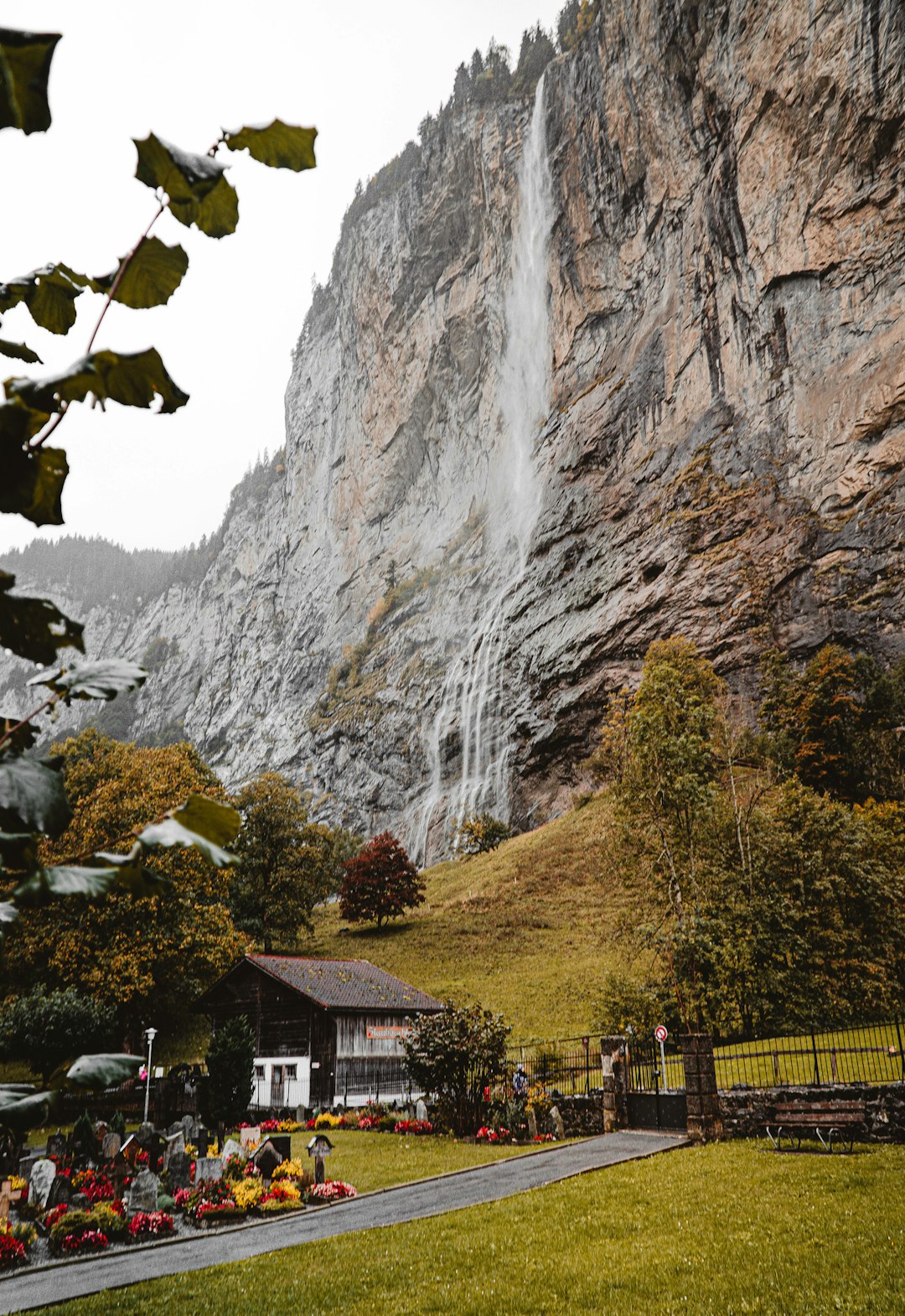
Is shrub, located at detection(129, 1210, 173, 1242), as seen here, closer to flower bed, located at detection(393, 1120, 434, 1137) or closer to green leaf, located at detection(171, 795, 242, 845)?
flower bed, located at detection(393, 1120, 434, 1137)

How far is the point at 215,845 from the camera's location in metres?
2.23

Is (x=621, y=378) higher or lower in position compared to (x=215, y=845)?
higher

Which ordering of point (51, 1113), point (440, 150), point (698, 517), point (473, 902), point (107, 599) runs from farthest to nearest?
point (107, 599)
point (440, 150)
point (698, 517)
point (473, 902)
point (51, 1113)

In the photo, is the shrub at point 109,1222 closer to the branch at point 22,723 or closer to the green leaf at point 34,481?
the branch at point 22,723

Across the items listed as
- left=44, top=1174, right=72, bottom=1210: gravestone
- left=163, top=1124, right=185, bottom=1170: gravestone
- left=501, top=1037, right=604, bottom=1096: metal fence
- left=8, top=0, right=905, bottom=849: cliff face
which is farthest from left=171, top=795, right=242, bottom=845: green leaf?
left=8, top=0, right=905, bottom=849: cliff face

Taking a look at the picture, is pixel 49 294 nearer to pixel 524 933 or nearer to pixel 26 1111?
pixel 26 1111

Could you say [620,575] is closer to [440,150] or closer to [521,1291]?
[521,1291]

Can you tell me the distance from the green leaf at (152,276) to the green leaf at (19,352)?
765mm

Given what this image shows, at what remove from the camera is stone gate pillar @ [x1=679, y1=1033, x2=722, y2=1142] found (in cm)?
1630

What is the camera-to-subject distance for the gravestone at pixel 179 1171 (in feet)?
46.9

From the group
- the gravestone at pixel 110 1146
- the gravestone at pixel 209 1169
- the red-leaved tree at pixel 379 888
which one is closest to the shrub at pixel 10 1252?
the gravestone at pixel 209 1169

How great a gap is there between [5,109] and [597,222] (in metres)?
83.1

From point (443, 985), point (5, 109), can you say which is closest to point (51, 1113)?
point (5, 109)

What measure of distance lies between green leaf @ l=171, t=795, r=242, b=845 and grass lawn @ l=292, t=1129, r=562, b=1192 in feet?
47.1
